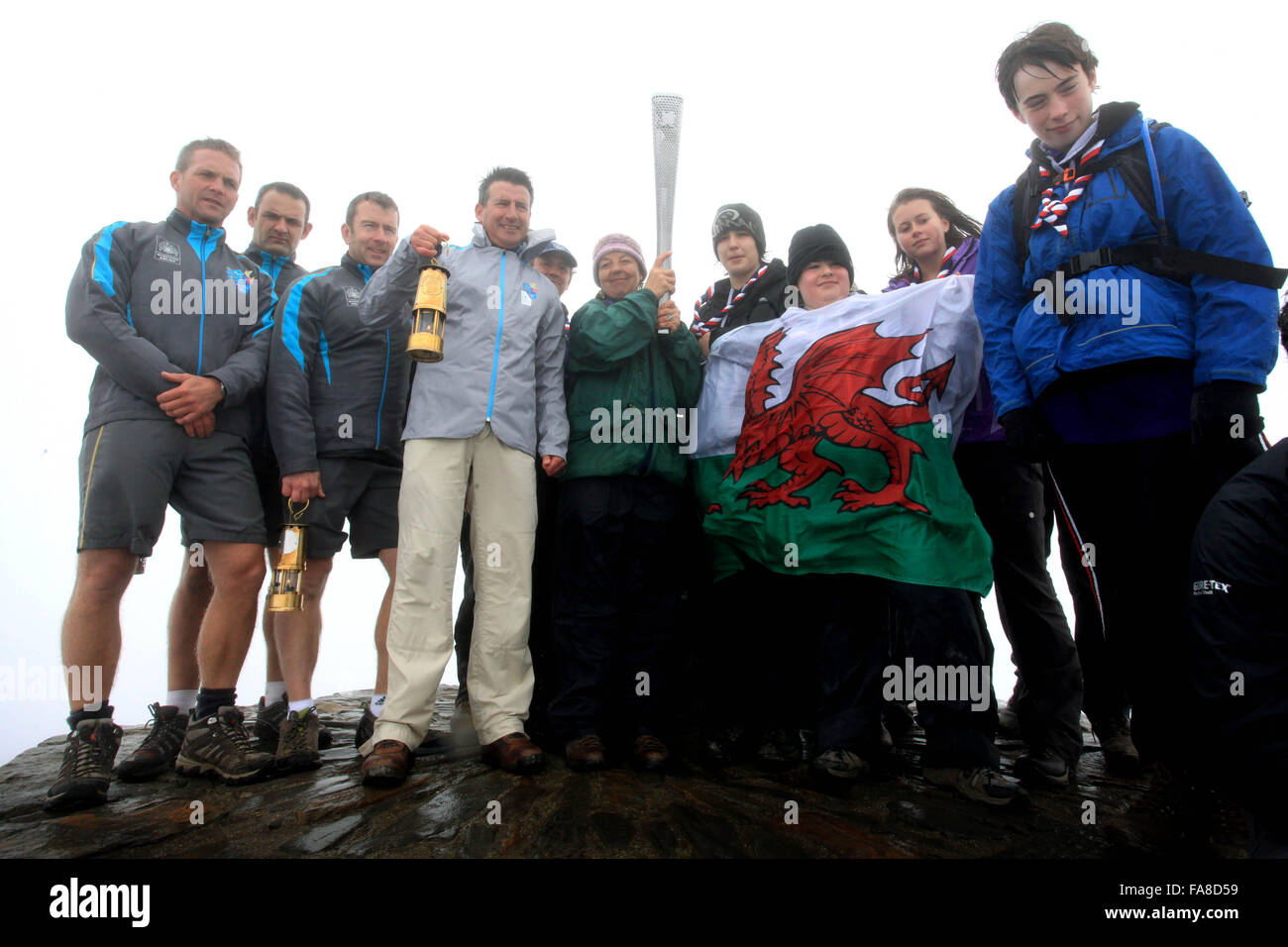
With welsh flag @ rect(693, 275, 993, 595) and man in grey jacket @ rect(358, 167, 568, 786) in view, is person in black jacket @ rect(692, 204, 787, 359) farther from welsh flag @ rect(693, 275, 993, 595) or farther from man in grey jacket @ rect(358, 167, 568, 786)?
man in grey jacket @ rect(358, 167, 568, 786)

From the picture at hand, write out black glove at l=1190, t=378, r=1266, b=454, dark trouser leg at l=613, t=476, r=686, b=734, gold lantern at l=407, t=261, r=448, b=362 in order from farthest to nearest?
dark trouser leg at l=613, t=476, r=686, b=734 → gold lantern at l=407, t=261, r=448, b=362 → black glove at l=1190, t=378, r=1266, b=454

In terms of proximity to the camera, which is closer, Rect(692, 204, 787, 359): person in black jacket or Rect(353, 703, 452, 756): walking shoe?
Rect(353, 703, 452, 756): walking shoe

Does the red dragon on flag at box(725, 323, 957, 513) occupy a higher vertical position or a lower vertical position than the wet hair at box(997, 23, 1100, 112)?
lower

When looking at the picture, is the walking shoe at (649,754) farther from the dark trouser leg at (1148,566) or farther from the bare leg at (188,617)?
the bare leg at (188,617)

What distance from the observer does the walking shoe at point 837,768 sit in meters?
2.87

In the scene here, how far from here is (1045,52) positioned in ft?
9.18

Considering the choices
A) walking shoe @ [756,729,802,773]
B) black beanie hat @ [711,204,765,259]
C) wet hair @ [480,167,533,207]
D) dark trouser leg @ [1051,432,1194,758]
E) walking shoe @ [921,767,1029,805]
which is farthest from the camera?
black beanie hat @ [711,204,765,259]

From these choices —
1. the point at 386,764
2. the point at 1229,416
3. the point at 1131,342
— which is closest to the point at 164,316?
the point at 386,764

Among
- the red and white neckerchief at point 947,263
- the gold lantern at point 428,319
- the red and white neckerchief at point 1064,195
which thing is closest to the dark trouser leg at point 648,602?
the gold lantern at point 428,319

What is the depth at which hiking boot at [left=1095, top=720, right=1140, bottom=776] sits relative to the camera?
3256 mm

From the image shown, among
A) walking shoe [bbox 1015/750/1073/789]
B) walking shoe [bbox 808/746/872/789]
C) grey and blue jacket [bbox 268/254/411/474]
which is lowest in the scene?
walking shoe [bbox 1015/750/1073/789]

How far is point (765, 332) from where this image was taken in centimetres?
380

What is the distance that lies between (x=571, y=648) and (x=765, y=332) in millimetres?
1831

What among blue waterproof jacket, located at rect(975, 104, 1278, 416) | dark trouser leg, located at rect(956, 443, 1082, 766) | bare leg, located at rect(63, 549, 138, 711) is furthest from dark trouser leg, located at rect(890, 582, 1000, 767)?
bare leg, located at rect(63, 549, 138, 711)
